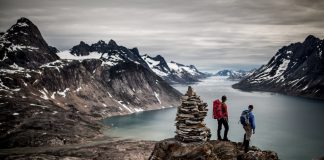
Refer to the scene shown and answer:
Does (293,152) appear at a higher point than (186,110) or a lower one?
lower

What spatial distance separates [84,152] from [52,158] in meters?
14.1

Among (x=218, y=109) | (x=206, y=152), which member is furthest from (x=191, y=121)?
(x=206, y=152)

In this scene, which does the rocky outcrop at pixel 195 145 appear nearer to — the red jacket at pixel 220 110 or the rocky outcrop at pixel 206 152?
the rocky outcrop at pixel 206 152

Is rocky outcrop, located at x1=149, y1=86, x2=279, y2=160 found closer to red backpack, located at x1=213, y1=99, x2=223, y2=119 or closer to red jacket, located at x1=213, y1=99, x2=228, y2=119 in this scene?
red backpack, located at x1=213, y1=99, x2=223, y2=119

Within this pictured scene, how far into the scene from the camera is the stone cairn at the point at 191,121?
3356cm

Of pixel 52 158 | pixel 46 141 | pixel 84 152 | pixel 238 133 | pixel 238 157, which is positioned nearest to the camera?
pixel 238 157

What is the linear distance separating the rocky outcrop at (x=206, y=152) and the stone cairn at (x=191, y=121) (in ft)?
2.49

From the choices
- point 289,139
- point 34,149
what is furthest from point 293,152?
point 34,149

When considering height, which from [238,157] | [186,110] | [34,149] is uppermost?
[186,110]

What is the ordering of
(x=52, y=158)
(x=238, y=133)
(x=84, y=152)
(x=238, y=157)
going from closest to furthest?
1. (x=238, y=157)
2. (x=52, y=158)
3. (x=84, y=152)
4. (x=238, y=133)

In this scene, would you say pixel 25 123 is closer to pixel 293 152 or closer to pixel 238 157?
pixel 293 152

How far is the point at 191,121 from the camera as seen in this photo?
112ft

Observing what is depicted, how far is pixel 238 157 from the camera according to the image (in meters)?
31.5

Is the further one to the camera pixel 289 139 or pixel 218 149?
pixel 289 139
